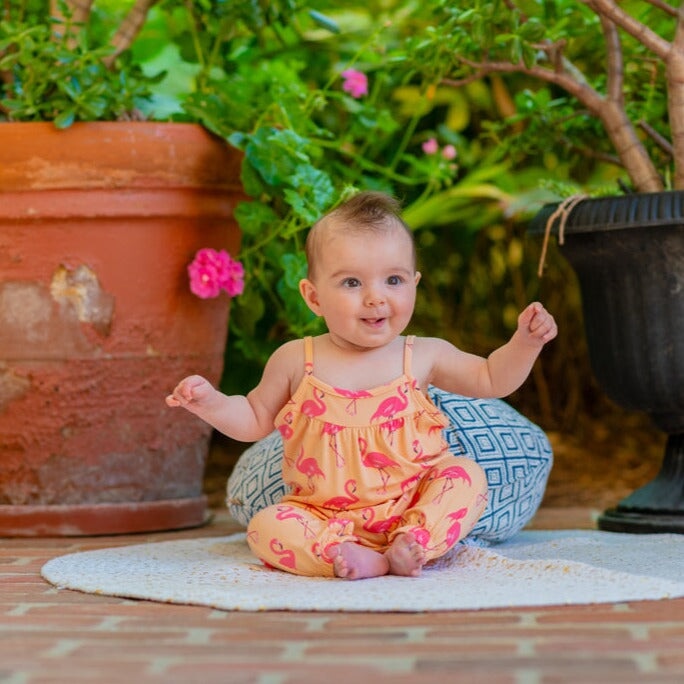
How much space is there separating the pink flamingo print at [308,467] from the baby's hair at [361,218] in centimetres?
32

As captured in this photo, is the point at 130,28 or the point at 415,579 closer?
the point at 415,579

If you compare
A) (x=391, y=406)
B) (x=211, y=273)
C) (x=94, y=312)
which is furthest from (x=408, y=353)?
(x=94, y=312)

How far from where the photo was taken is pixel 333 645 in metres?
1.52

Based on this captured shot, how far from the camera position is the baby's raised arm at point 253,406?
6.89ft

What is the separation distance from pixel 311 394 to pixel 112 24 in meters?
1.85

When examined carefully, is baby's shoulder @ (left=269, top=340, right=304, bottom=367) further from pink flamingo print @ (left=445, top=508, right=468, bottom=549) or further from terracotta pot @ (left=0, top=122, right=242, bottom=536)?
terracotta pot @ (left=0, top=122, right=242, bottom=536)

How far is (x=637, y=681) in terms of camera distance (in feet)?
4.34

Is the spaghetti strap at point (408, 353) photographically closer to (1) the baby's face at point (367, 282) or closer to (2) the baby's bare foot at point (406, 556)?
(1) the baby's face at point (367, 282)

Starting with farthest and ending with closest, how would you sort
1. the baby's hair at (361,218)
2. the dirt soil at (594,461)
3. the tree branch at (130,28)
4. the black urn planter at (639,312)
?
1. the dirt soil at (594,461)
2. the tree branch at (130,28)
3. the black urn planter at (639,312)
4. the baby's hair at (361,218)

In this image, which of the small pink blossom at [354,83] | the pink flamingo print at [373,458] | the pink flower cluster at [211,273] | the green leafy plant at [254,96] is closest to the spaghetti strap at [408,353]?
the pink flamingo print at [373,458]

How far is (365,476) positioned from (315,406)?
5.8 inches

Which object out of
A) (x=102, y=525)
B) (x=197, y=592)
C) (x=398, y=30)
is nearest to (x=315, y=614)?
(x=197, y=592)

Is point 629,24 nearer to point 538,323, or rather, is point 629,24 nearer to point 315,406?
point 538,323

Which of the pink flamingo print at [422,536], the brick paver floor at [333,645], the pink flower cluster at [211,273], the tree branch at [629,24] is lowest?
the brick paver floor at [333,645]
